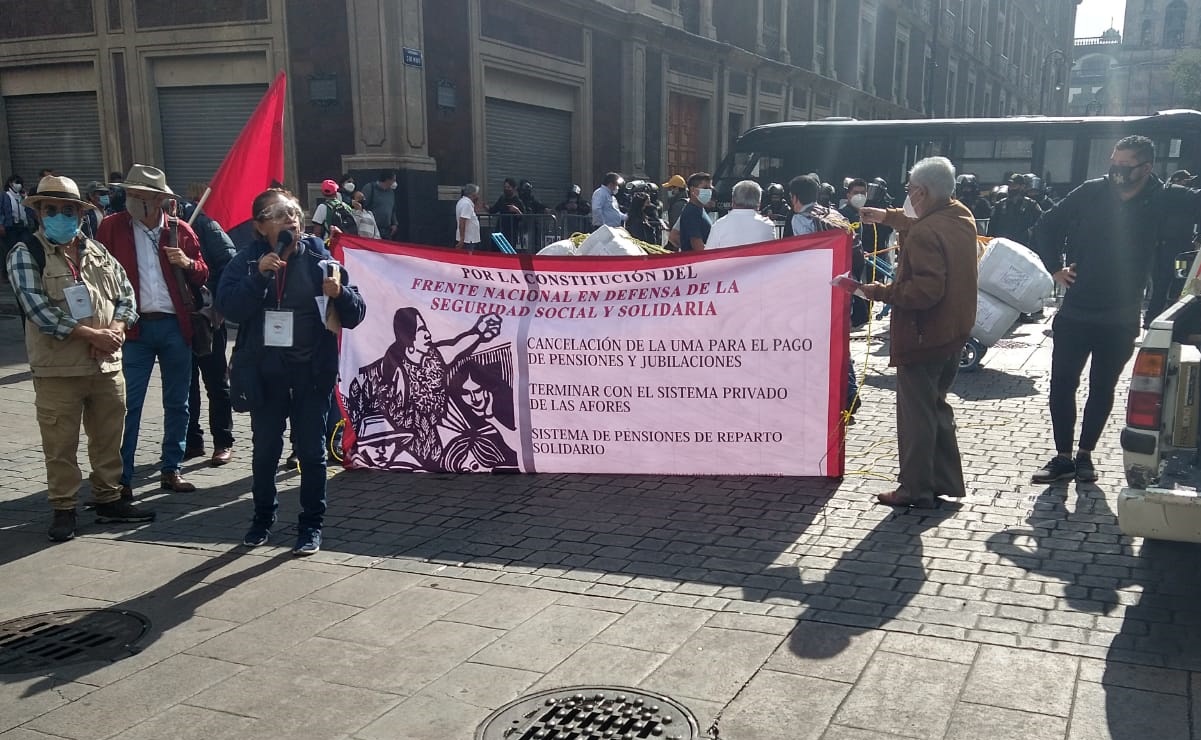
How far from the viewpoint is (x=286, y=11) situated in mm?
17062

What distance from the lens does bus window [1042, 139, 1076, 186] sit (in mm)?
21453

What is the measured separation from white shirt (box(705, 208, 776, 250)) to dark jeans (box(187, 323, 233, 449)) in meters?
3.29

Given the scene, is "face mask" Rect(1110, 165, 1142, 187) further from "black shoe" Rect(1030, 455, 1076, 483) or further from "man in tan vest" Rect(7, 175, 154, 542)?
"man in tan vest" Rect(7, 175, 154, 542)

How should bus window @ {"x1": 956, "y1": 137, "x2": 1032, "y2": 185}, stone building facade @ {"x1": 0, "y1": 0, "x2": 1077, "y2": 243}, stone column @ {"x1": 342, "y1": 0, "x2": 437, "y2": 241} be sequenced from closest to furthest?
stone column @ {"x1": 342, "y1": 0, "x2": 437, "y2": 241} < stone building facade @ {"x1": 0, "y1": 0, "x2": 1077, "y2": 243} < bus window @ {"x1": 956, "y1": 137, "x2": 1032, "y2": 185}

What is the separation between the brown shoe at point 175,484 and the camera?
6.30 m

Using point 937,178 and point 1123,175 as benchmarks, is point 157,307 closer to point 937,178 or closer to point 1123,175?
point 937,178

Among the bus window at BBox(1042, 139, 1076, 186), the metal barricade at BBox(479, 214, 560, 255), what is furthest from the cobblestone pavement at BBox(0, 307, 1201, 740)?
the bus window at BBox(1042, 139, 1076, 186)

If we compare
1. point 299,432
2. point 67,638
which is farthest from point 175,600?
point 299,432

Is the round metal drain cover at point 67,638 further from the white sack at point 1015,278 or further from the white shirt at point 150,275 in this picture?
the white sack at point 1015,278

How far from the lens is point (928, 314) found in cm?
→ 549

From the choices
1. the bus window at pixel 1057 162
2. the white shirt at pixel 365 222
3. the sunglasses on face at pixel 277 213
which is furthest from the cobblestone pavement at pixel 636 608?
the bus window at pixel 1057 162

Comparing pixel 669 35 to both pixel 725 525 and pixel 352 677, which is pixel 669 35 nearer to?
pixel 725 525

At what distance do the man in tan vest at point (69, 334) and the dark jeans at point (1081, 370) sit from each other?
5160mm

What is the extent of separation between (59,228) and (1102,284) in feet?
18.4
